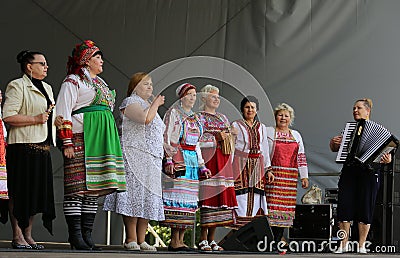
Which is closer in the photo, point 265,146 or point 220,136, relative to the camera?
point 220,136

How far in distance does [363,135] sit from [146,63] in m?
2.45

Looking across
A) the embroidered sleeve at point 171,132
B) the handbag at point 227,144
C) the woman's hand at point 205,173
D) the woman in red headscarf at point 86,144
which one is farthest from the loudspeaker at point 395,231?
the woman in red headscarf at point 86,144

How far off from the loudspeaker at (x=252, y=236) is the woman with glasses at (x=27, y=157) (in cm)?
136

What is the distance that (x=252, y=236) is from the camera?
5.82 metres

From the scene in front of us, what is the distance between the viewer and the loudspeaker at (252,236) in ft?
19.0

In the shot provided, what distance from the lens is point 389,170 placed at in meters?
7.45

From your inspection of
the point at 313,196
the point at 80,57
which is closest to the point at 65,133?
the point at 80,57

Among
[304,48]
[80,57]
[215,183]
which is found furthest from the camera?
[304,48]

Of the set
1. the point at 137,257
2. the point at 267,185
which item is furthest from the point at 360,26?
the point at 137,257

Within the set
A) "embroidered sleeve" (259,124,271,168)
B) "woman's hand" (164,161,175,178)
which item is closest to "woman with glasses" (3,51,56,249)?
"woman's hand" (164,161,175,178)

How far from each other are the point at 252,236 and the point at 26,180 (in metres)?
1.62

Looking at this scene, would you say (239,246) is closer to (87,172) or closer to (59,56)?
(87,172)

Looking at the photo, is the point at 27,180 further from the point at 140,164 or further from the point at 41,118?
the point at 140,164

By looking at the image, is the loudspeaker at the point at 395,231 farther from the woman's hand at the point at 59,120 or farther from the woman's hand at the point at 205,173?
the woman's hand at the point at 59,120
